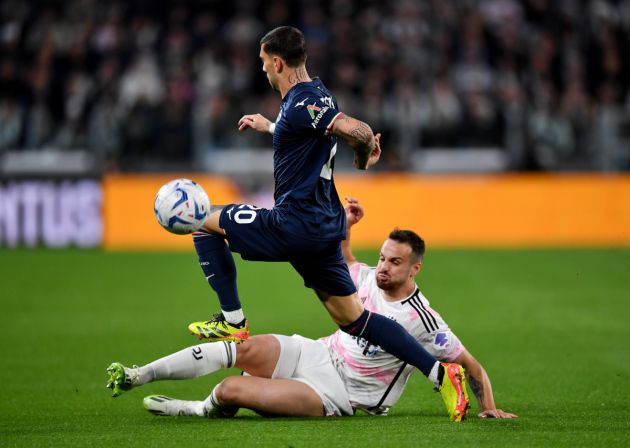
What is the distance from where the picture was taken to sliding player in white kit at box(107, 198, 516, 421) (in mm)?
7066

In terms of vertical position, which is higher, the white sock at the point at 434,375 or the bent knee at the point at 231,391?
the white sock at the point at 434,375

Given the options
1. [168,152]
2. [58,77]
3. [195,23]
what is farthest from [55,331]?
[195,23]

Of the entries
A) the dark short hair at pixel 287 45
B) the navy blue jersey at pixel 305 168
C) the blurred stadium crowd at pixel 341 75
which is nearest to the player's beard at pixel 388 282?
the navy blue jersey at pixel 305 168

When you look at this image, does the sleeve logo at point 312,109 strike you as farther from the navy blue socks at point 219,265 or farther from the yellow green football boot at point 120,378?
the yellow green football boot at point 120,378

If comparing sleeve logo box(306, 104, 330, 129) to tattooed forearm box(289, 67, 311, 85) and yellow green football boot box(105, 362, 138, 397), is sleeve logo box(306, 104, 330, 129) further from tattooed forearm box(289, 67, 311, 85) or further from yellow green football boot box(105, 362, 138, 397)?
yellow green football boot box(105, 362, 138, 397)

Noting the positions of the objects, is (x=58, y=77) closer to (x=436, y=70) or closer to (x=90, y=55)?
(x=90, y=55)

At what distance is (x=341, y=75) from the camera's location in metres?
21.5

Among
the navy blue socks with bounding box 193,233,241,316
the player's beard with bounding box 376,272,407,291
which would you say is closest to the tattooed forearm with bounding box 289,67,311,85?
the navy blue socks with bounding box 193,233,241,316

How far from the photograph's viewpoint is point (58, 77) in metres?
21.5

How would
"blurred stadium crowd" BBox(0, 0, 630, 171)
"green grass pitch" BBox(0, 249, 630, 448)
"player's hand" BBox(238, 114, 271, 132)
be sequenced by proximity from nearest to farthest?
1. "green grass pitch" BBox(0, 249, 630, 448)
2. "player's hand" BBox(238, 114, 271, 132)
3. "blurred stadium crowd" BBox(0, 0, 630, 171)

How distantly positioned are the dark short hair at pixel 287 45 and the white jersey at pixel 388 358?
1.74 meters

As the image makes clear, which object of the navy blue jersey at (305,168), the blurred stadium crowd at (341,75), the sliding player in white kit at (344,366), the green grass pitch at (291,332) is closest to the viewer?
the green grass pitch at (291,332)

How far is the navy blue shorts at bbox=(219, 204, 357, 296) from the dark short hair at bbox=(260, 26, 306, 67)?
0.94 m

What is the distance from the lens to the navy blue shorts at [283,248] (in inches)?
267
